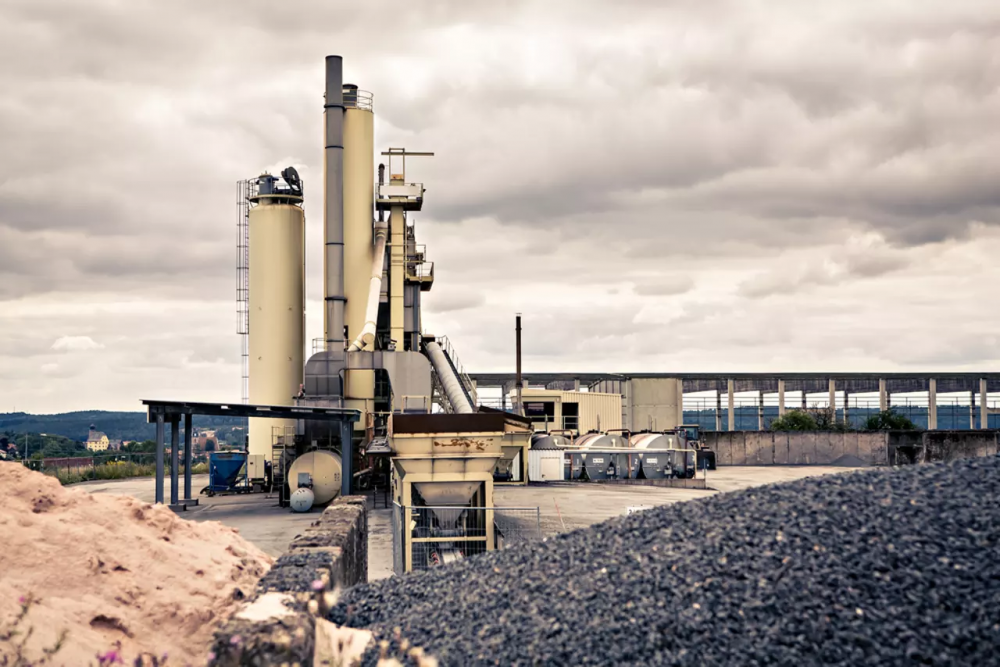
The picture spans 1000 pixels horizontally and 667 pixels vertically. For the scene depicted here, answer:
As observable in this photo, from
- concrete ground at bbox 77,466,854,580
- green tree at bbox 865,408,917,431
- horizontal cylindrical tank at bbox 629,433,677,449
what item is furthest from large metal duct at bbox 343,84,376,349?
green tree at bbox 865,408,917,431

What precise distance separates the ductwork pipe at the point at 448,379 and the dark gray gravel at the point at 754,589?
96.0ft

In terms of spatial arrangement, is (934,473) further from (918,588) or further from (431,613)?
(431,613)

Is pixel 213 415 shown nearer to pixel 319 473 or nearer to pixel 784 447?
pixel 319 473

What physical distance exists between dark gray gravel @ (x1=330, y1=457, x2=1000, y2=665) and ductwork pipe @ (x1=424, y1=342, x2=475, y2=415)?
96.0 ft

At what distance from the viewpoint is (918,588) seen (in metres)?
7.07

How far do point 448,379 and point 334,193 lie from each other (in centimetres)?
1070

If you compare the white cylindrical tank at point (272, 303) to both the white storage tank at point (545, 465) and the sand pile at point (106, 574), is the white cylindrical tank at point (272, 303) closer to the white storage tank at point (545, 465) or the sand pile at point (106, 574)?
the white storage tank at point (545, 465)

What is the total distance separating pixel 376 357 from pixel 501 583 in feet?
103

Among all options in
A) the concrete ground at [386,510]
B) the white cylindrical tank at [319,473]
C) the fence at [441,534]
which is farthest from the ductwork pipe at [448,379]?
the fence at [441,534]

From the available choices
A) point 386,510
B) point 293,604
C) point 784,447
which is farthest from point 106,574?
point 784,447

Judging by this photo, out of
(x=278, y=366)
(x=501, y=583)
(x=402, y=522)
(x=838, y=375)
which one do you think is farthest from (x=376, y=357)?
(x=838, y=375)

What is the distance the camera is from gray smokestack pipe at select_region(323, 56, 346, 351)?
41.9m

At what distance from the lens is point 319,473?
33625mm

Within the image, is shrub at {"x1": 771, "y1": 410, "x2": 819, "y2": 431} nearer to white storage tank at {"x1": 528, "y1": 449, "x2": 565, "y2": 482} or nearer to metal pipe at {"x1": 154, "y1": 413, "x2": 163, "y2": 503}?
white storage tank at {"x1": 528, "y1": 449, "x2": 565, "y2": 482}
